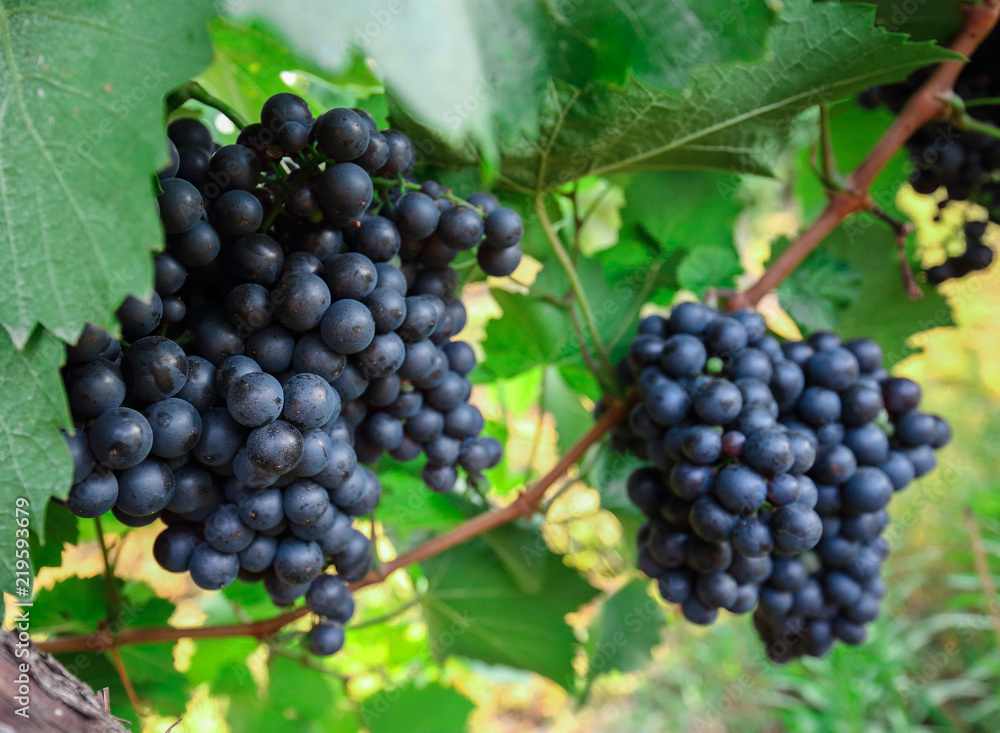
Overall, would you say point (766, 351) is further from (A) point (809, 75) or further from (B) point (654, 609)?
(B) point (654, 609)

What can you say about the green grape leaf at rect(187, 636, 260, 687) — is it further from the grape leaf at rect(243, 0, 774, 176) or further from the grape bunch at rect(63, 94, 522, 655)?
the grape leaf at rect(243, 0, 774, 176)

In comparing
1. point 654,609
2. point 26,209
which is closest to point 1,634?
point 26,209

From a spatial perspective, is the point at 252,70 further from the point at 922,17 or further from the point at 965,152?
the point at 965,152

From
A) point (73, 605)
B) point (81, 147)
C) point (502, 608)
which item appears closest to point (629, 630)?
point (502, 608)

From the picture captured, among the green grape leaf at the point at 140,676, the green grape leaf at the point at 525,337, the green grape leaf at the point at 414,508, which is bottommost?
the green grape leaf at the point at 140,676

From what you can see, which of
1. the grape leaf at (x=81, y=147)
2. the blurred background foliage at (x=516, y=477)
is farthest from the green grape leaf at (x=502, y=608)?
the grape leaf at (x=81, y=147)

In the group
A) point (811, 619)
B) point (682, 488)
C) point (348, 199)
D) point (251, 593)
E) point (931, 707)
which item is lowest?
point (931, 707)

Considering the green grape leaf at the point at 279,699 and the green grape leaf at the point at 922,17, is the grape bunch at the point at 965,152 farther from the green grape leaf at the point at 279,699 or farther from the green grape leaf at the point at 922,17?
the green grape leaf at the point at 279,699
